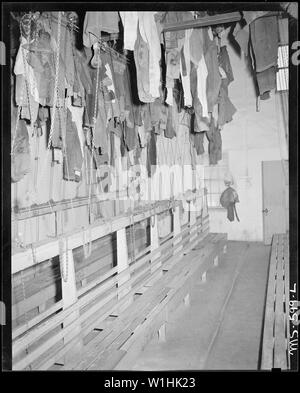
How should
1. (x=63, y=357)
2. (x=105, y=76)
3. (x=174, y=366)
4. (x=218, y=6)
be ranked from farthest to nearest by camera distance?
1. (x=105, y=76)
2. (x=174, y=366)
3. (x=63, y=357)
4. (x=218, y=6)

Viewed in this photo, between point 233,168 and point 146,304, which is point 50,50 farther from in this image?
point 233,168

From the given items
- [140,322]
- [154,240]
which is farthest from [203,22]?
[140,322]

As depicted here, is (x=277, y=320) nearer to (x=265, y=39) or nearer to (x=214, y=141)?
(x=265, y=39)

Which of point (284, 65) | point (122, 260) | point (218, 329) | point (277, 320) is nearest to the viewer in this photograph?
point (284, 65)

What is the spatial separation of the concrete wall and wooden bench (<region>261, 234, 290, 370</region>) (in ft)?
10.6

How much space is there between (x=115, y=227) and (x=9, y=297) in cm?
179

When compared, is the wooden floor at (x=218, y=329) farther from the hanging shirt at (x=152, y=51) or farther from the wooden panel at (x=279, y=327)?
the hanging shirt at (x=152, y=51)

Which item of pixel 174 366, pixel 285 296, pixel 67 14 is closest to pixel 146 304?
pixel 174 366

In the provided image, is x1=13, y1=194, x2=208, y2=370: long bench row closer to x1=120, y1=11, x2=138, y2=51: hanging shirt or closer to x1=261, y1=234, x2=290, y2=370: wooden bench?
x1=261, y1=234, x2=290, y2=370: wooden bench

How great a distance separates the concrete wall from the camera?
350 inches

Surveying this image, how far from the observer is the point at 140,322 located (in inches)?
115

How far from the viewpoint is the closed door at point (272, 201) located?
863 cm

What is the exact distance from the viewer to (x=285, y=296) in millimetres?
3879

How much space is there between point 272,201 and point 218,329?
5.56 m
